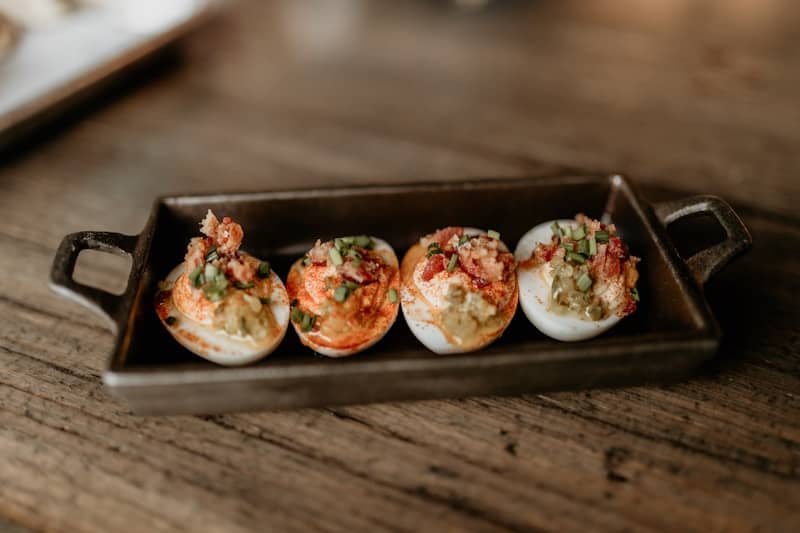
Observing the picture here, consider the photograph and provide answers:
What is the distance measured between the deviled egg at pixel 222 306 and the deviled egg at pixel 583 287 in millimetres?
630

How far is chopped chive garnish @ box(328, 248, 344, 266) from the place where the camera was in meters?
1.35

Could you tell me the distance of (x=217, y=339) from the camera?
128 centimetres

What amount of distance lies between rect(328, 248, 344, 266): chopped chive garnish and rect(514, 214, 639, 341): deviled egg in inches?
18.2

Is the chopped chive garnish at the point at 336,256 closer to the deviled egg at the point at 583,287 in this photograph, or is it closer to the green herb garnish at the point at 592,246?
the deviled egg at the point at 583,287

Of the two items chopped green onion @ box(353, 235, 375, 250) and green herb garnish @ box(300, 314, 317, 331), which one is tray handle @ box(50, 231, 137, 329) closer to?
green herb garnish @ box(300, 314, 317, 331)

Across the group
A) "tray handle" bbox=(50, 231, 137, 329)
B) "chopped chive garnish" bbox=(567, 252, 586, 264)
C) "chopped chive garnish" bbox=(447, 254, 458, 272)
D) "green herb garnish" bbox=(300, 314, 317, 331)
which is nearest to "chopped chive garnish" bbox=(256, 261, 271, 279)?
"green herb garnish" bbox=(300, 314, 317, 331)

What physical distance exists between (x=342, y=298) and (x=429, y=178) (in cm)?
93

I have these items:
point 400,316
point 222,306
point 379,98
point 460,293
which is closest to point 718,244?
point 460,293

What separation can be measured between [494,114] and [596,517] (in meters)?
1.72

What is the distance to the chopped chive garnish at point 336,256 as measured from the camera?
53.3 inches

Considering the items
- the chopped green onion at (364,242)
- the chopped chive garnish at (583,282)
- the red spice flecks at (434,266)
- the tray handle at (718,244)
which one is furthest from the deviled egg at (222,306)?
the tray handle at (718,244)

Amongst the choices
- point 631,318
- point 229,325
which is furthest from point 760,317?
point 229,325

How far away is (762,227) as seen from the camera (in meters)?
1.87

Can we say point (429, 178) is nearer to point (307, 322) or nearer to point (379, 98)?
point (379, 98)
